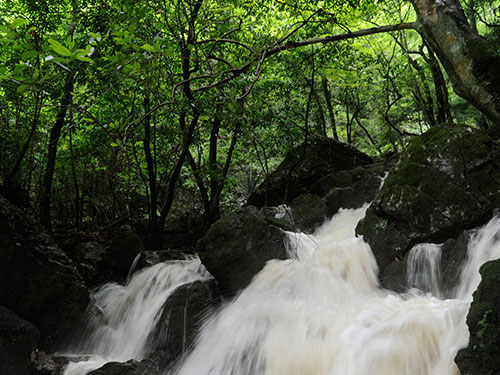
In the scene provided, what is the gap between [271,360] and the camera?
431cm

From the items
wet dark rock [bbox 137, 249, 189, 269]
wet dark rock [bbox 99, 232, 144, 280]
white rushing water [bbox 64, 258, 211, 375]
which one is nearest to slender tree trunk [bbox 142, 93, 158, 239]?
wet dark rock [bbox 99, 232, 144, 280]

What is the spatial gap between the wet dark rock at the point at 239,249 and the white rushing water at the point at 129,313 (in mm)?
679

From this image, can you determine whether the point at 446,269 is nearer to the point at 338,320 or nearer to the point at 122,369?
the point at 338,320

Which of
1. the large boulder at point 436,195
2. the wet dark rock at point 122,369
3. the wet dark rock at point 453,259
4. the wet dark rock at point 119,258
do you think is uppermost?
the wet dark rock at point 119,258

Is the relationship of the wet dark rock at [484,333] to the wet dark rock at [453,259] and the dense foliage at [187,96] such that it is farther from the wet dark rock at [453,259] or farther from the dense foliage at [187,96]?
the dense foliage at [187,96]

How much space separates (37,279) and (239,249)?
10.8 ft

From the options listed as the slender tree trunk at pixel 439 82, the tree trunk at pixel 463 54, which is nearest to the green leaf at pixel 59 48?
the tree trunk at pixel 463 54

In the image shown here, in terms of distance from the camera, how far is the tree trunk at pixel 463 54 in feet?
8.23

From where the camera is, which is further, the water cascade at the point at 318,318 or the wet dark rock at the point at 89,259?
the wet dark rock at the point at 89,259

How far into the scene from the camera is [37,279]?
554 cm

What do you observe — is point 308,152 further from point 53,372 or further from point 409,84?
point 53,372

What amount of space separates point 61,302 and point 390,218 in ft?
18.8

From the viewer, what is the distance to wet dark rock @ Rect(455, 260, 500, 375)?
2.74 m

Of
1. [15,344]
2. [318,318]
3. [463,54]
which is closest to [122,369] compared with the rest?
[15,344]
